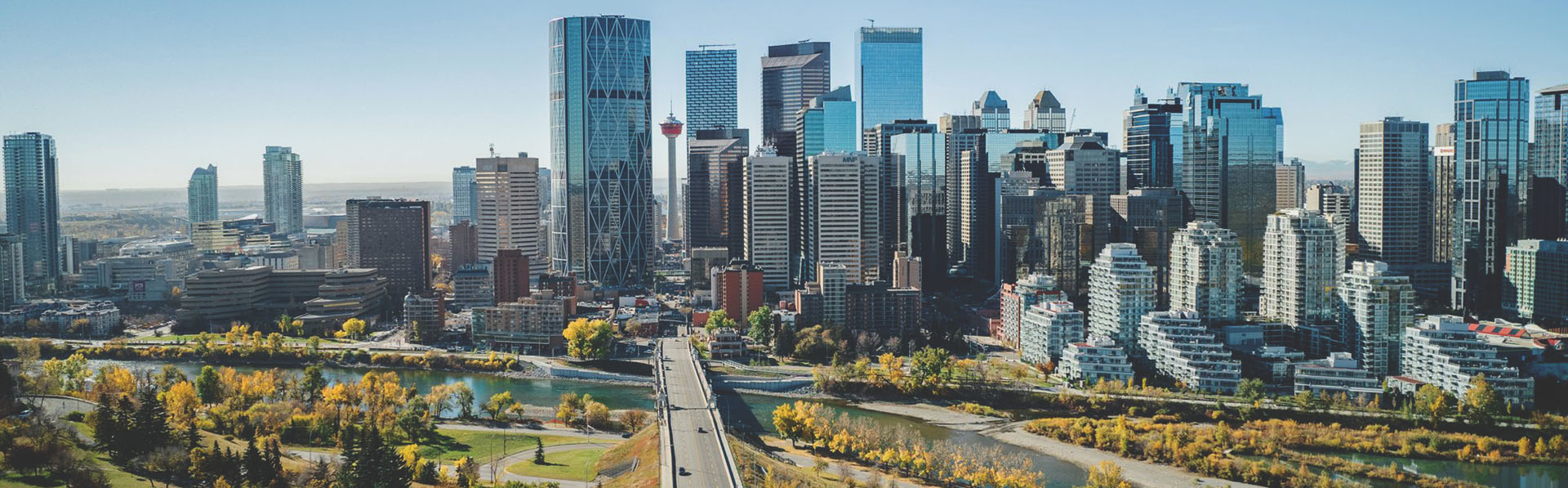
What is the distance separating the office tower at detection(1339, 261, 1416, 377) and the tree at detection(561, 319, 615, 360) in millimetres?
19556

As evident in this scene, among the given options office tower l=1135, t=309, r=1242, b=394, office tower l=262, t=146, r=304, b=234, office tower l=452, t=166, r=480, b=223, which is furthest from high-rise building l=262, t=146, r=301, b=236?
office tower l=1135, t=309, r=1242, b=394

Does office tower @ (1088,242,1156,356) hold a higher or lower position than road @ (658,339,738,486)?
higher

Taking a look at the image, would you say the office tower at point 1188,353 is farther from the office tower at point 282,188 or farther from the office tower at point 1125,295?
the office tower at point 282,188

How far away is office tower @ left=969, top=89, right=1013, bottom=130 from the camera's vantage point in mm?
64500

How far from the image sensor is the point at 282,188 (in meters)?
81.9

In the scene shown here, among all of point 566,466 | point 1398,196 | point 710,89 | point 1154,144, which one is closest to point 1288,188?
point 1154,144

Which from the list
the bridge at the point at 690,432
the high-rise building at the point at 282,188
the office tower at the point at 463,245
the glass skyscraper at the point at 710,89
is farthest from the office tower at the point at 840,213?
the high-rise building at the point at 282,188

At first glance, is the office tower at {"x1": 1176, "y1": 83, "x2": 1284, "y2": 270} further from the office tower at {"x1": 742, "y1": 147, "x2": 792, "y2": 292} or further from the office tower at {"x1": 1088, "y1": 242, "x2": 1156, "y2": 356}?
the office tower at {"x1": 1088, "y1": 242, "x2": 1156, "y2": 356}

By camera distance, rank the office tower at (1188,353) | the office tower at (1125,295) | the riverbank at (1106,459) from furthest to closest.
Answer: the office tower at (1125,295) < the office tower at (1188,353) < the riverbank at (1106,459)

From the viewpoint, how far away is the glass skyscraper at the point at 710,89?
76.8 m

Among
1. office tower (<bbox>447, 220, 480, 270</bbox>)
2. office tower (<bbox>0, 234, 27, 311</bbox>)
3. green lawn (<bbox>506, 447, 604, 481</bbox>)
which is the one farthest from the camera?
office tower (<bbox>447, 220, 480, 270</bbox>)

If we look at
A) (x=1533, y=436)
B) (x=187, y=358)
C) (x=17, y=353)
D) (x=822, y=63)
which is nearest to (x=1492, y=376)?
(x=1533, y=436)

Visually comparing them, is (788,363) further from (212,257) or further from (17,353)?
(212,257)

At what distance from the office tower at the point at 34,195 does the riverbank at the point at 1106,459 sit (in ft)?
148
